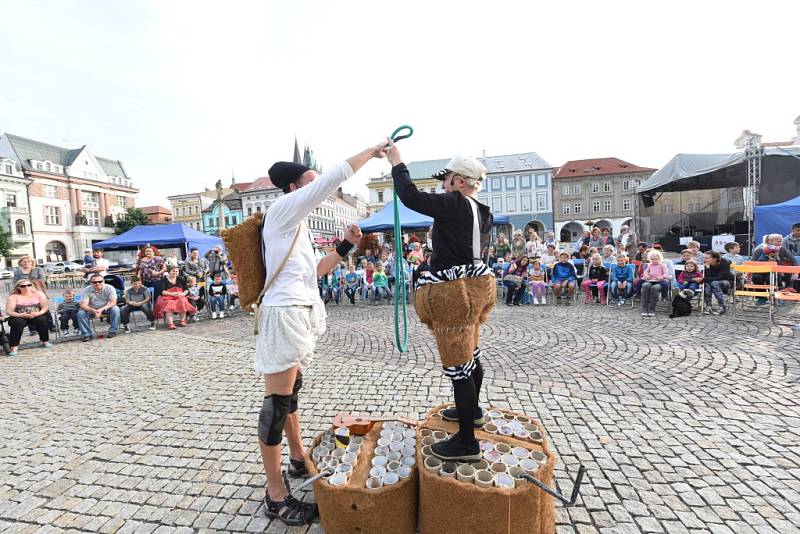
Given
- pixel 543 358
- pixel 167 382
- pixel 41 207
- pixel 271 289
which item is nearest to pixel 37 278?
pixel 167 382

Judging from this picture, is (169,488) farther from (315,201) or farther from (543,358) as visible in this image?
(543,358)

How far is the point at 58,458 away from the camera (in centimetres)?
308

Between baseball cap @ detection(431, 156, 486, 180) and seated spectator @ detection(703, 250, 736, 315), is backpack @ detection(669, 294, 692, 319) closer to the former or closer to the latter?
seated spectator @ detection(703, 250, 736, 315)

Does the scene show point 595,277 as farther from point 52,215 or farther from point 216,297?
point 52,215

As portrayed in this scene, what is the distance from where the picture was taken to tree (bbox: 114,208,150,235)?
54.6 m

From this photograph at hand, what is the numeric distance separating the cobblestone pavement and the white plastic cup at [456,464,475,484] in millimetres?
743

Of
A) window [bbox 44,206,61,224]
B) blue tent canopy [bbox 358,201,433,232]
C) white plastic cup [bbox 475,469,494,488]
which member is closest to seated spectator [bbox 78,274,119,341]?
blue tent canopy [bbox 358,201,433,232]

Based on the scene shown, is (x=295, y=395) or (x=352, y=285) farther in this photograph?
(x=352, y=285)

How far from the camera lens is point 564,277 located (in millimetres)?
9734

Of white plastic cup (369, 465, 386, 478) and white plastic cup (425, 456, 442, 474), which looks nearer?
white plastic cup (425, 456, 442, 474)

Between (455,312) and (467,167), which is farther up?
(467,167)

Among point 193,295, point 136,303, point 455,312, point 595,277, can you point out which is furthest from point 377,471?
point 595,277

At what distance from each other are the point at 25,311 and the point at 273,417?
25.5ft

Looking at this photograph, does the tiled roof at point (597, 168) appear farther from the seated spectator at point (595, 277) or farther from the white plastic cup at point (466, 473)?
the white plastic cup at point (466, 473)
